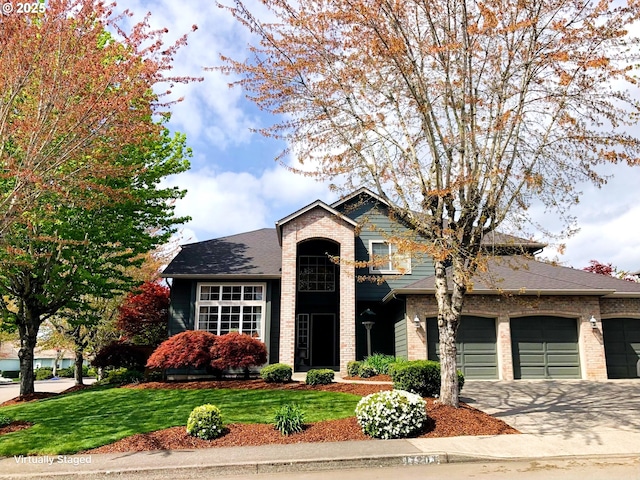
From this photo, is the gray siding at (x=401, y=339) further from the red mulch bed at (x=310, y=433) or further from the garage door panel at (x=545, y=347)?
the red mulch bed at (x=310, y=433)

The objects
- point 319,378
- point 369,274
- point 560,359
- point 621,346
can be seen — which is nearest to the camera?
point 319,378

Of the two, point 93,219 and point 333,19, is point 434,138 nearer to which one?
point 333,19

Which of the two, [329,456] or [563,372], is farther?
[563,372]

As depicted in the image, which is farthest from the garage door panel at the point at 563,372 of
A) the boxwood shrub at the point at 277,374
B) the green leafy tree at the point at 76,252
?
the green leafy tree at the point at 76,252

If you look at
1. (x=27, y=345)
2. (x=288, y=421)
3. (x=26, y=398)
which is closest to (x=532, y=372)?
(x=288, y=421)

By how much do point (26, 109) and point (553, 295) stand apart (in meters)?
16.7

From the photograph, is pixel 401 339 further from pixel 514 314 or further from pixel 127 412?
pixel 127 412

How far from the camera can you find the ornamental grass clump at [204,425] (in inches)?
351

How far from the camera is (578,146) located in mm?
10086

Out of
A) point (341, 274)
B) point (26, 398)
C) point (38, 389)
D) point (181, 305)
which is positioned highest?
point (341, 274)

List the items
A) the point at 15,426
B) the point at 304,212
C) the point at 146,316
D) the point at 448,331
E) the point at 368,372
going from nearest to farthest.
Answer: the point at 448,331, the point at 15,426, the point at 368,372, the point at 304,212, the point at 146,316

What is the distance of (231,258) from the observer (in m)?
20.2

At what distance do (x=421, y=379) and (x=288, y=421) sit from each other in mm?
3867

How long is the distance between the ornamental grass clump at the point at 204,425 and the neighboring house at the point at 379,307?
24.3ft
